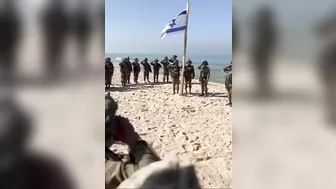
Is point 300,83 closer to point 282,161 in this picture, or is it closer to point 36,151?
point 282,161

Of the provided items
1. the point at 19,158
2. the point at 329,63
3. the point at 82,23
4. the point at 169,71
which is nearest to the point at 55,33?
the point at 82,23

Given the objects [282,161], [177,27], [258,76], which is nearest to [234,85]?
[258,76]

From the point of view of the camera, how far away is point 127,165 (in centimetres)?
65

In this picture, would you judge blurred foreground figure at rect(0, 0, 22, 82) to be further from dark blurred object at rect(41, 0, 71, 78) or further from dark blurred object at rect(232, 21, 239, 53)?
dark blurred object at rect(232, 21, 239, 53)

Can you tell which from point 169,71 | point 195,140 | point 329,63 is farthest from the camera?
point 169,71

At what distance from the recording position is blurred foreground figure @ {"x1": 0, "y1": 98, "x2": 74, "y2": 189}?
595mm

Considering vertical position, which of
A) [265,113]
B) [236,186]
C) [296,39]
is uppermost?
[296,39]

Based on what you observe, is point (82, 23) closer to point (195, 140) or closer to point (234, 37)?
point (234, 37)

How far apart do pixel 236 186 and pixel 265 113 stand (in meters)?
0.14

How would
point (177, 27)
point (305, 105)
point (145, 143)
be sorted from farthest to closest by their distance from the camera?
point (177, 27), point (145, 143), point (305, 105)

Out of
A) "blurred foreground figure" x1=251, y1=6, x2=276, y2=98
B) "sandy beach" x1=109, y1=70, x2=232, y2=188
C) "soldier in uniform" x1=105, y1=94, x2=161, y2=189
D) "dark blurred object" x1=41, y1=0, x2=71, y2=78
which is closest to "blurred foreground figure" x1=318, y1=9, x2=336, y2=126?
"blurred foreground figure" x1=251, y1=6, x2=276, y2=98

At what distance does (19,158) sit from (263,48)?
1.51 feet

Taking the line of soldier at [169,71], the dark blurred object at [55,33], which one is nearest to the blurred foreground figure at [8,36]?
the dark blurred object at [55,33]

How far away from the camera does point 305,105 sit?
0.59 m
